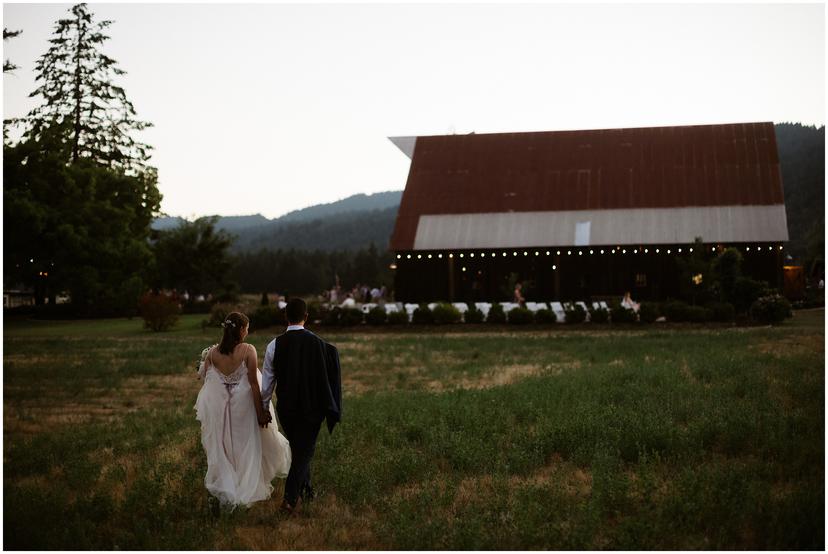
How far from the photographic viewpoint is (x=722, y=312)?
93.7 feet

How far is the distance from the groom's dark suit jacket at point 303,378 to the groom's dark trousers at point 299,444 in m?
0.05

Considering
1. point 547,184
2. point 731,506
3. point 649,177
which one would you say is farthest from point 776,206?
point 731,506

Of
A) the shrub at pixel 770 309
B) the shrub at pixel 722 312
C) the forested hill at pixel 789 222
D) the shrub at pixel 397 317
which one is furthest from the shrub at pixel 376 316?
the forested hill at pixel 789 222

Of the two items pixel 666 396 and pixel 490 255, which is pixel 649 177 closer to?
pixel 490 255

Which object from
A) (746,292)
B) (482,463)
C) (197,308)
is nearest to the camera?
(482,463)

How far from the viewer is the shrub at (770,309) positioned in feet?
91.2

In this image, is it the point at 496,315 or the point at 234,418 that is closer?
the point at 234,418

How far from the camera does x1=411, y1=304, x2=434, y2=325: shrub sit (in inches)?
1194

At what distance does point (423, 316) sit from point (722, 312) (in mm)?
10034

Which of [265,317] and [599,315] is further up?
[265,317]

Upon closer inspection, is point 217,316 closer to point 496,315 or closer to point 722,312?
point 496,315

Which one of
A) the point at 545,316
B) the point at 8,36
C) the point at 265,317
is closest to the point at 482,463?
the point at 8,36

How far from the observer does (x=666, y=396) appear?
38.9 ft

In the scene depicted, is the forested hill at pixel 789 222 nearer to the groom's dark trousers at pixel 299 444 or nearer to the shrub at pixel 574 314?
the shrub at pixel 574 314
